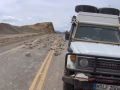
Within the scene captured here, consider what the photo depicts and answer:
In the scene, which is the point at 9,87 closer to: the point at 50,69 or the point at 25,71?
the point at 25,71

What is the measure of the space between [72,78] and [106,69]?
851mm

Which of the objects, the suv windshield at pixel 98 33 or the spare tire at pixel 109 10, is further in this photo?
the spare tire at pixel 109 10

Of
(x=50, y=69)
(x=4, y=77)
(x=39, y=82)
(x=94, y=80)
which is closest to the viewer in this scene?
(x=94, y=80)

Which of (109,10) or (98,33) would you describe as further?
(109,10)

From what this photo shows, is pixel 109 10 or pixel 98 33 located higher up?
pixel 109 10

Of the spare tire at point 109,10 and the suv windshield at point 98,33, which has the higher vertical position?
the spare tire at point 109,10

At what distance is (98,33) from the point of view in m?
7.11

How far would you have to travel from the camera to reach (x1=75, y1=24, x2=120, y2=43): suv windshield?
700cm

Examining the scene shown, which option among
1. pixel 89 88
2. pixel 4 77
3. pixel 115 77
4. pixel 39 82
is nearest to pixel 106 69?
pixel 115 77

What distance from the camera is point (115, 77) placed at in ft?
17.4

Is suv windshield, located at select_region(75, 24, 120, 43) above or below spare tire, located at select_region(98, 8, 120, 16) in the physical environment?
below

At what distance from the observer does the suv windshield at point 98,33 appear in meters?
7.00

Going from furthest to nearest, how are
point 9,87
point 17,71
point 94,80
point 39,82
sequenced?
point 17,71 < point 39,82 < point 9,87 < point 94,80

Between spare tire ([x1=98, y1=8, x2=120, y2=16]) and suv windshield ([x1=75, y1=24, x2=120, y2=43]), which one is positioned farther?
spare tire ([x1=98, y1=8, x2=120, y2=16])
